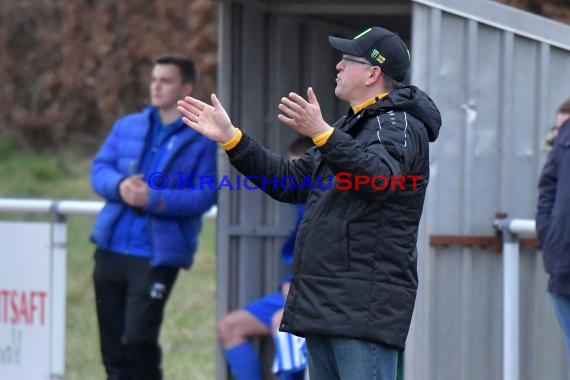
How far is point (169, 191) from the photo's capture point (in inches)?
273

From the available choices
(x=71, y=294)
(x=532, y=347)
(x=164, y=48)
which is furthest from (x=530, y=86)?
(x=164, y=48)

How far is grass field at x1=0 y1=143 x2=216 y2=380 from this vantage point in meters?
9.05

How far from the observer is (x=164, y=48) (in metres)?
18.1

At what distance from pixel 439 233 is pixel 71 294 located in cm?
609

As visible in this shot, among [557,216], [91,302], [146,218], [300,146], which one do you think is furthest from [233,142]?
[91,302]

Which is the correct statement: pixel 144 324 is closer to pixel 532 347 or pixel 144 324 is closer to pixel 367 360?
pixel 532 347

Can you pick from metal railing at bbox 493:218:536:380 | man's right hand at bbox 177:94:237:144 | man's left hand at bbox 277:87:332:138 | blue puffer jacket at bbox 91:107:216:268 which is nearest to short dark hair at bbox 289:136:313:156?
blue puffer jacket at bbox 91:107:216:268

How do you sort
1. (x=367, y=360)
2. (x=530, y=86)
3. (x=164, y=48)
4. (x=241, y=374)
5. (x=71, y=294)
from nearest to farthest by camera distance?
(x=367, y=360) < (x=530, y=86) < (x=241, y=374) < (x=71, y=294) < (x=164, y=48)

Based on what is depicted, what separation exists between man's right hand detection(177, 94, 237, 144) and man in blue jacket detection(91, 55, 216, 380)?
2.20 metres

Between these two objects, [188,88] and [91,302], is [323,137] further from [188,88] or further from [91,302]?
[91,302]

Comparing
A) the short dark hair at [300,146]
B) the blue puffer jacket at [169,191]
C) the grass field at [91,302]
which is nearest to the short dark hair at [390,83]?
the short dark hair at [300,146]

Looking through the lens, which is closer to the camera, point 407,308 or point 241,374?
point 407,308

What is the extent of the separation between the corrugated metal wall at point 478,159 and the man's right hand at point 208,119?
162cm

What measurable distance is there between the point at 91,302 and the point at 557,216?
6.34m
